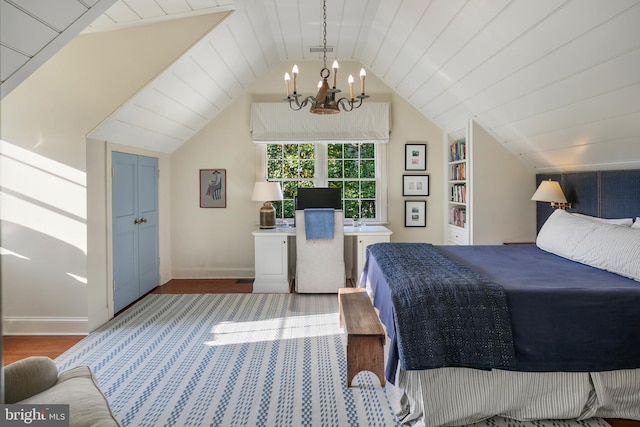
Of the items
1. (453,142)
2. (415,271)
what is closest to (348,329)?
(415,271)

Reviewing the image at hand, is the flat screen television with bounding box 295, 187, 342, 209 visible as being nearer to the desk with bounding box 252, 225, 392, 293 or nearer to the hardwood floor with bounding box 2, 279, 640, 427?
the desk with bounding box 252, 225, 392, 293

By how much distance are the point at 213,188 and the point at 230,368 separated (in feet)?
9.72

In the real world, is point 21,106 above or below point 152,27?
below

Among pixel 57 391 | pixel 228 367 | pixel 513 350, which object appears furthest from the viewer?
pixel 228 367

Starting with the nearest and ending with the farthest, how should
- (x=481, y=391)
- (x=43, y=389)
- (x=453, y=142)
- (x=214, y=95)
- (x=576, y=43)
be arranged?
(x=43, y=389)
(x=481, y=391)
(x=576, y=43)
(x=214, y=95)
(x=453, y=142)

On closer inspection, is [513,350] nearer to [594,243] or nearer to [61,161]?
[594,243]

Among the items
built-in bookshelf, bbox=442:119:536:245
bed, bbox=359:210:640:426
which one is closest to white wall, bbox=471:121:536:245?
built-in bookshelf, bbox=442:119:536:245

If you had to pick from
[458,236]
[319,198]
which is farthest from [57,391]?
[458,236]

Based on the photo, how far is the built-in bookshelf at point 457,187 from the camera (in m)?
4.79

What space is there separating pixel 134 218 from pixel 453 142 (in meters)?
3.89

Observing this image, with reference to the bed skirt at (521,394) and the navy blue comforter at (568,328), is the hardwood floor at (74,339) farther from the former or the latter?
the navy blue comforter at (568,328)

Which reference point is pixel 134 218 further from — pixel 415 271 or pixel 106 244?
pixel 415 271

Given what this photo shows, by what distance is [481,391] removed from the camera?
7.38 ft

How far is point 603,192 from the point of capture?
3500 mm
